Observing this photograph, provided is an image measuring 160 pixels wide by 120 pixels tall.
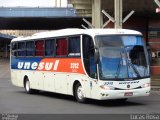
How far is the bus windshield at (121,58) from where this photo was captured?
57.8 ft

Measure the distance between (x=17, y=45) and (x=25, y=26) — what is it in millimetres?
71741

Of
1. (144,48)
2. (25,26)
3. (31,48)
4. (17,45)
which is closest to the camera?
(144,48)

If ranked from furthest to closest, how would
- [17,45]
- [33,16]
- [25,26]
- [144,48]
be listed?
[25,26], [33,16], [17,45], [144,48]

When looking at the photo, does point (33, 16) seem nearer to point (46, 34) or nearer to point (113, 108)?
point (46, 34)

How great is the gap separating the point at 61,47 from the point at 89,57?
8.77 ft

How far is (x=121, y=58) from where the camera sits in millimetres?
17812

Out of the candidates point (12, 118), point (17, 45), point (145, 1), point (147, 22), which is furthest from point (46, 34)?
point (147, 22)

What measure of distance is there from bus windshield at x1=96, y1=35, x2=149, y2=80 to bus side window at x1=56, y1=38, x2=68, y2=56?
2.66 metres

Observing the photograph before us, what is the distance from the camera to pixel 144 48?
60.6ft

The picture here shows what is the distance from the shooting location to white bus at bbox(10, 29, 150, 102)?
1756 cm

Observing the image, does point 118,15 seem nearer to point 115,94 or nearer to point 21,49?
point 21,49

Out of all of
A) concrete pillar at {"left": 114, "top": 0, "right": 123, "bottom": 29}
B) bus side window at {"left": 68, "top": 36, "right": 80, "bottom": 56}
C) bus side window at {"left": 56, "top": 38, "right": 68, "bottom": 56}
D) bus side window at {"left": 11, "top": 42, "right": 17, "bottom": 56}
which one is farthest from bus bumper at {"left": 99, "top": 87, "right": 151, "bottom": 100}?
concrete pillar at {"left": 114, "top": 0, "right": 123, "bottom": 29}

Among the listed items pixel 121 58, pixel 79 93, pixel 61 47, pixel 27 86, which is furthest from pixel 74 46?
pixel 27 86

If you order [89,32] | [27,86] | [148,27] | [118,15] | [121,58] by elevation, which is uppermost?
[118,15]
